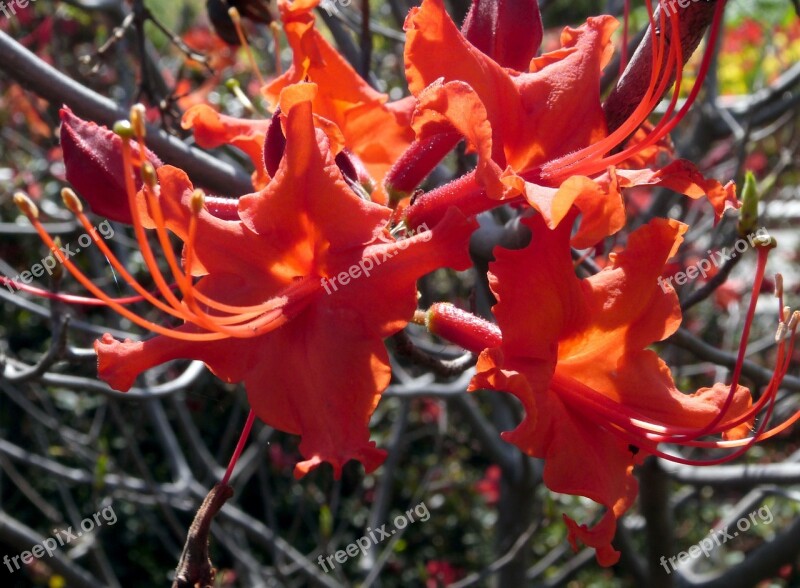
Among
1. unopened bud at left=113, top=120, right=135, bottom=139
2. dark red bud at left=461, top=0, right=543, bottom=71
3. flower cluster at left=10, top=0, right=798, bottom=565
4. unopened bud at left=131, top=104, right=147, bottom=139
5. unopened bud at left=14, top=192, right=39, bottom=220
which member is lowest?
flower cluster at left=10, top=0, right=798, bottom=565

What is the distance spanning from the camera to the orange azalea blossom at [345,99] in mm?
1285

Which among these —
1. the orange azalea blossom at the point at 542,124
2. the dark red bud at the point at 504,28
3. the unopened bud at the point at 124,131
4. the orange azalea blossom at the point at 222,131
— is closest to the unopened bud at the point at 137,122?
the unopened bud at the point at 124,131

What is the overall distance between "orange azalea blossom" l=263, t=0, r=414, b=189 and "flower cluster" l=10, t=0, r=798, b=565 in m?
0.21

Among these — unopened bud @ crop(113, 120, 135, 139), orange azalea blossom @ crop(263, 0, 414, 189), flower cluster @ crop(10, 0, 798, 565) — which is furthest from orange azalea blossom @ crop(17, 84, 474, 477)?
orange azalea blossom @ crop(263, 0, 414, 189)

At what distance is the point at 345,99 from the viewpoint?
135 cm

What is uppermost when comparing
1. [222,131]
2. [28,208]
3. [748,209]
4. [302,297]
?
[28,208]

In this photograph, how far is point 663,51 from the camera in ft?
3.37

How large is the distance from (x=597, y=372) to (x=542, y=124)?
36cm

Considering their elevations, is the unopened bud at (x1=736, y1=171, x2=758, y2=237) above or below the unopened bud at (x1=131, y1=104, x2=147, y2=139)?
below

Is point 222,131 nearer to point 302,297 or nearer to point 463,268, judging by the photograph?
point 302,297

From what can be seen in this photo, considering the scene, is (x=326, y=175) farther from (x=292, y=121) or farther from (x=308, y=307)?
(x=308, y=307)

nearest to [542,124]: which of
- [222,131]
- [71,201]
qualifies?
[222,131]

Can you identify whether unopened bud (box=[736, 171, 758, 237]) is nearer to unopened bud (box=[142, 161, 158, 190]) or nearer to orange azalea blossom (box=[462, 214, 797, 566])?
orange azalea blossom (box=[462, 214, 797, 566])

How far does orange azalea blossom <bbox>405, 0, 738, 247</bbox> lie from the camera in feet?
3.04
